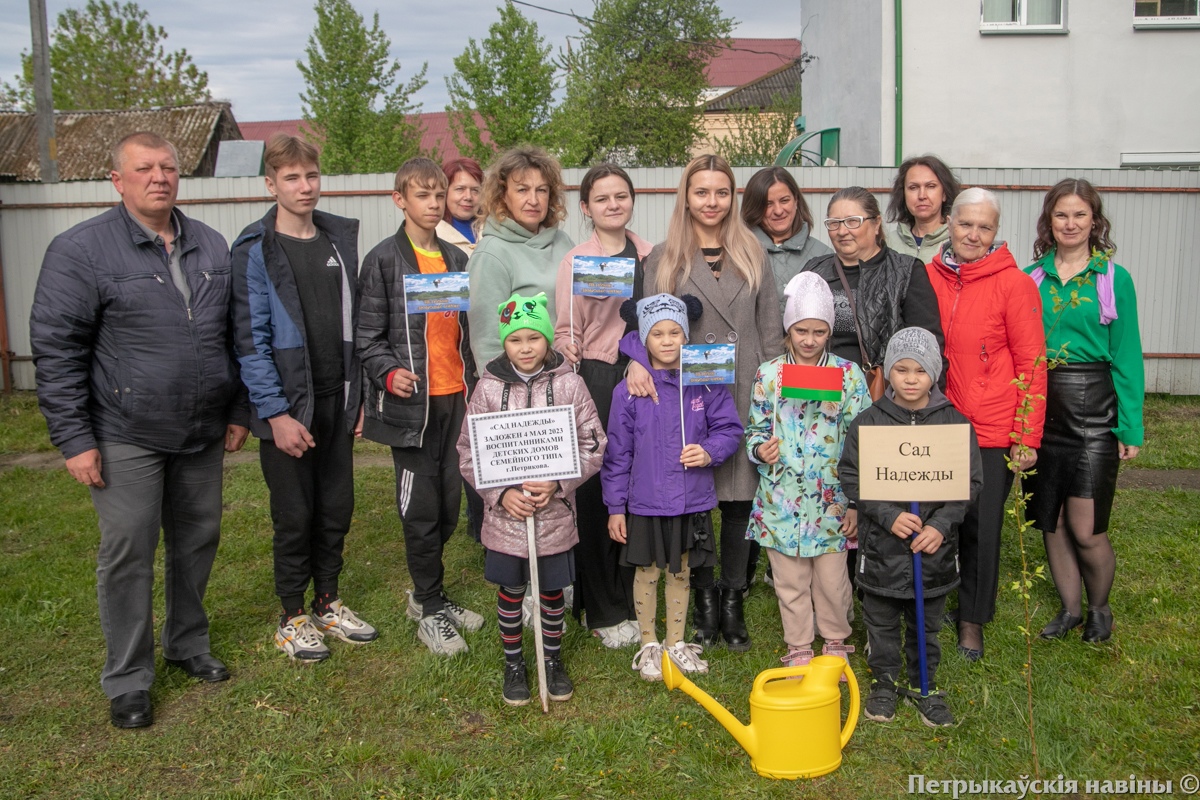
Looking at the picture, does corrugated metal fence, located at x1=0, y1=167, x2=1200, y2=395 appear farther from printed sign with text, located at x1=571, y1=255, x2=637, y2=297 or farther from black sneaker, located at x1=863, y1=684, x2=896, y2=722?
black sneaker, located at x1=863, y1=684, x2=896, y2=722

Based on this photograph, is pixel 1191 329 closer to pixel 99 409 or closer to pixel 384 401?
pixel 384 401

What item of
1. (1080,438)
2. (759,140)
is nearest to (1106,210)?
(1080,438)

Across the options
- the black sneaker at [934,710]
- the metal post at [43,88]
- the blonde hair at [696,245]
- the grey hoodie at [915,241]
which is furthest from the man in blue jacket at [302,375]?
the metal post at [43,88]

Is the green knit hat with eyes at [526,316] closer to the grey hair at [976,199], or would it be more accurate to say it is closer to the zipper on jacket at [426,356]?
the zipper on jacket at [426,356]

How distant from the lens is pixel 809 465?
12.7 ft

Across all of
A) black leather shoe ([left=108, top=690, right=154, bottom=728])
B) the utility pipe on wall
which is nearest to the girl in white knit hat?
black leather shoe ([left=108, top=690, right=154, bottom=728])

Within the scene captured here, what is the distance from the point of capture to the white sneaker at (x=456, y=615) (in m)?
4.54

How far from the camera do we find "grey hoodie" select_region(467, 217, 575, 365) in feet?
13.6

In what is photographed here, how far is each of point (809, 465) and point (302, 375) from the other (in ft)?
7.49

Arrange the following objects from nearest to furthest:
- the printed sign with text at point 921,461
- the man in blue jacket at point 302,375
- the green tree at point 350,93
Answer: the printed sign with text at point 921,461 → the man in blue jacket at point 302,375 → the green tree at point 350,93

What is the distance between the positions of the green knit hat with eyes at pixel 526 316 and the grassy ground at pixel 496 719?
1.58 m

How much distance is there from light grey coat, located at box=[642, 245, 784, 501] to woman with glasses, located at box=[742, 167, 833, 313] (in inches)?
14.8

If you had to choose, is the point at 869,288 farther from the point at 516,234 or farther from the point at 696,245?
the point at 516,234

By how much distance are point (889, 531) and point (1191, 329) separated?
946 cm
